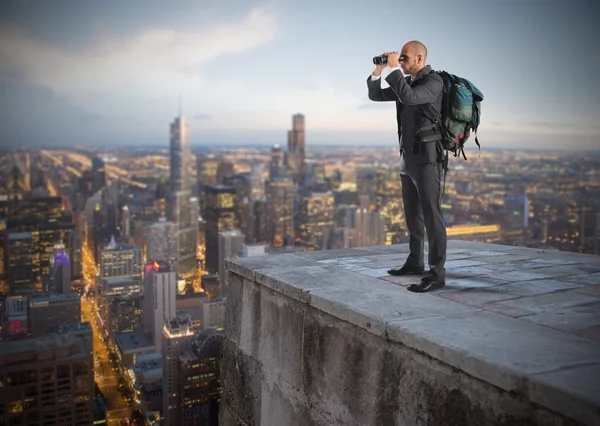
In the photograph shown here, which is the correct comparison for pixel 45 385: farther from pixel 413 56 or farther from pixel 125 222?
pixel 125 222

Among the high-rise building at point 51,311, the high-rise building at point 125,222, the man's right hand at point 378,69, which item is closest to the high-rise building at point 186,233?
the high-rise building at point 125,222

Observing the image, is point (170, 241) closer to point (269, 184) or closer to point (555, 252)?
point (269, 184)

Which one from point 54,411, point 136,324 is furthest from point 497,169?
point 54,411

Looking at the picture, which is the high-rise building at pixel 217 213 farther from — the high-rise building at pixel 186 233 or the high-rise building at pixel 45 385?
the high-rise building at pixel 45 385

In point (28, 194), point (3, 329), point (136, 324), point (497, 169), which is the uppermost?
point (497, 169)

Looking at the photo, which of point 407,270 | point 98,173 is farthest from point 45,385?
point 98,173

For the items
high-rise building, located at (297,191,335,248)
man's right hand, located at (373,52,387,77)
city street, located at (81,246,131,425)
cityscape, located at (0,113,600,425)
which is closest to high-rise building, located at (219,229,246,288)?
cityscape, located at (0,113,600,425)
